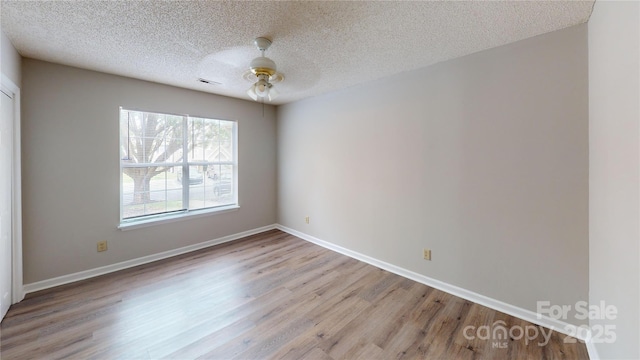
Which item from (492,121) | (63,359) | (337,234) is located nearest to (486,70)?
(492,121)

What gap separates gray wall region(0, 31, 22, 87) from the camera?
190cm

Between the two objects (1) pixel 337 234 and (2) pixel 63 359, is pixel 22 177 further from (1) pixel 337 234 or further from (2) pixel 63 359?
(1) pixel 337 234

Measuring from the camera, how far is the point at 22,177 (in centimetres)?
243

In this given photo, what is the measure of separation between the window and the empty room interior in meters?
0.03

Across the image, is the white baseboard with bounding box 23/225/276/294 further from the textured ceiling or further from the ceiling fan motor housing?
the ceiling fan motor housing

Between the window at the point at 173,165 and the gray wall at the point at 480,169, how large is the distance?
191 centimetres

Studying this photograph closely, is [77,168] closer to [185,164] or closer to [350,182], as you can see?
[185,164]

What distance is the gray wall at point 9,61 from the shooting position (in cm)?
190

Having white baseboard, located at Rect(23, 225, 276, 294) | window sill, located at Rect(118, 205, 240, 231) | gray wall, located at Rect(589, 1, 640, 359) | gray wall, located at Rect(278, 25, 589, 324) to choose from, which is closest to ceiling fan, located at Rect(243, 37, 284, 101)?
gray wall, located at Rect(278, 25, 589, 324)

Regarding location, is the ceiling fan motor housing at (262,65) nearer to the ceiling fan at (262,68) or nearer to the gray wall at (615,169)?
the ceiling fan at (262,68)

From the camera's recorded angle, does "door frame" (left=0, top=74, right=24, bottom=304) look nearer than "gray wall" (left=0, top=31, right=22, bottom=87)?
No

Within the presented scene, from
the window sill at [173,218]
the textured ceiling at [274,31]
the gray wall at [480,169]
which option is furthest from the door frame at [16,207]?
the gray wall at [480,169]

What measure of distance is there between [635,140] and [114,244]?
14.7ft

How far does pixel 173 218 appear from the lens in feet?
11.3
